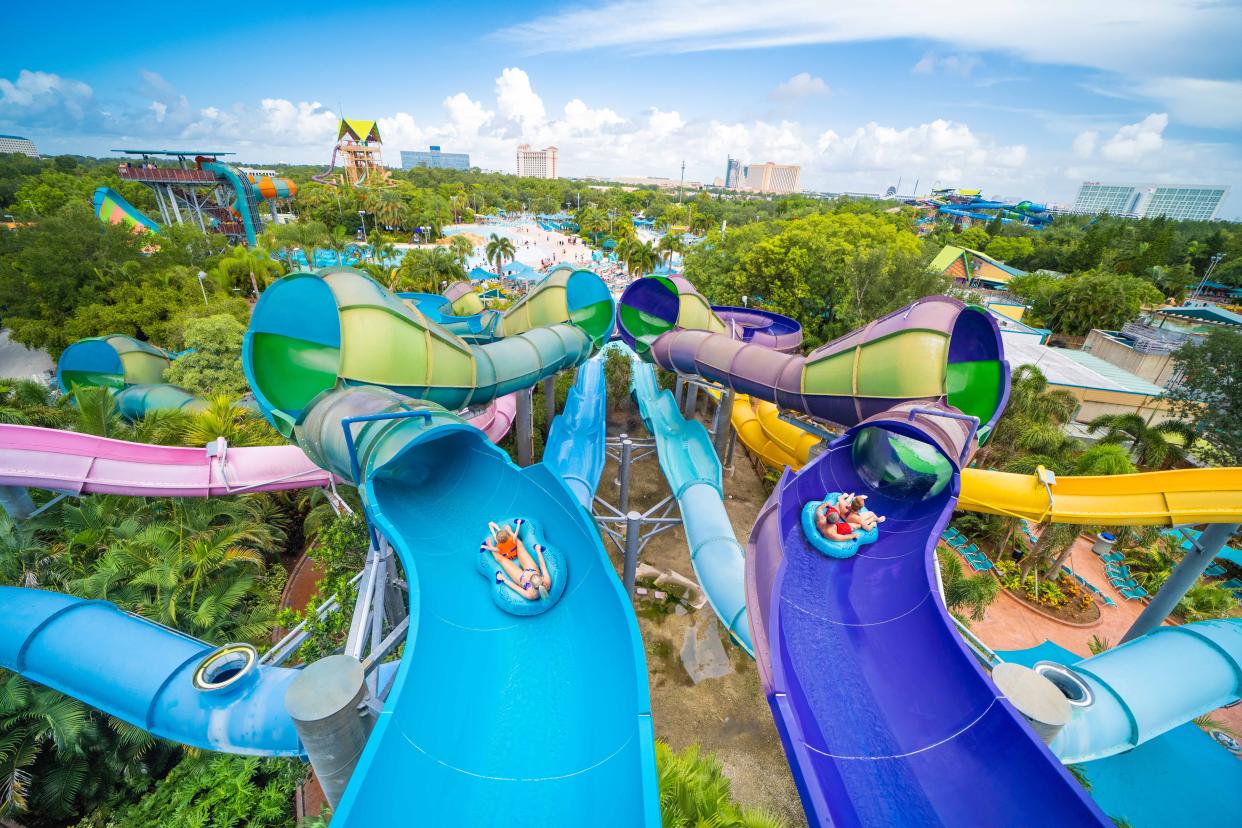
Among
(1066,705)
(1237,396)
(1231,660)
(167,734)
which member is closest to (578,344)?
(167,734)

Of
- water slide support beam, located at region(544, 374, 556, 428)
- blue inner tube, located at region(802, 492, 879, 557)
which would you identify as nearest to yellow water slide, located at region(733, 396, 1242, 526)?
blue inner tube, located at region(802, 492, 879, 557)

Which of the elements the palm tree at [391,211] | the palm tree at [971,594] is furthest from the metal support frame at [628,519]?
the palm tree at [391,211]

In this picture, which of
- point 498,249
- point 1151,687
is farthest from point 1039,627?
point 498,249

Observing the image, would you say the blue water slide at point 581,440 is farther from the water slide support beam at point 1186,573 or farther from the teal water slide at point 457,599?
the water slide support beam at point 1186,573

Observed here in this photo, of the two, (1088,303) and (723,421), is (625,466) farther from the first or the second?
(1088,303)

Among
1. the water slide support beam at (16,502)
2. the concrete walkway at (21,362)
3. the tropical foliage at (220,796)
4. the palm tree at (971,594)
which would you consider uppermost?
the water slide support beam at (16,502)
